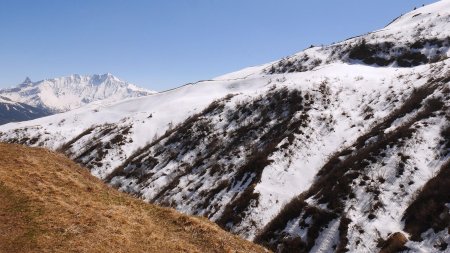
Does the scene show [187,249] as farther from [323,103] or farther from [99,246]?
[323,103]

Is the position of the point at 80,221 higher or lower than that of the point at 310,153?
higher

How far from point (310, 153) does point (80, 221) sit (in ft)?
106

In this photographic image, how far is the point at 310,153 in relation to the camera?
1892 inches

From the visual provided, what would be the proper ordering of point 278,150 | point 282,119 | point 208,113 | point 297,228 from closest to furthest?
point 297,228
point 278,150
point 282,119
point 208,113

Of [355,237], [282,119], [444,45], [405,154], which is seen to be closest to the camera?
[355,237]

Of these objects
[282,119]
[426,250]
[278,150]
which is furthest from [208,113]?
[426,250]

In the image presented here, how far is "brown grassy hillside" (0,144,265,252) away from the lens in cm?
1902

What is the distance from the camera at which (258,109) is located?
217 ft

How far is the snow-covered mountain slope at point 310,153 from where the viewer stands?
33.2 meters

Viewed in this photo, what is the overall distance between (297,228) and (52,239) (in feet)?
73.3

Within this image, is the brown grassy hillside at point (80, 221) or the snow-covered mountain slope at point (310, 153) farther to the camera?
the snow-covered mountain slope at point (310, 153)

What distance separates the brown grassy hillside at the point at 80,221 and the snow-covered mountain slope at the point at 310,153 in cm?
1300

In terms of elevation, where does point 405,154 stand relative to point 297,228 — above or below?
above

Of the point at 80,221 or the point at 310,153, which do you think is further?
the point at 310,153
